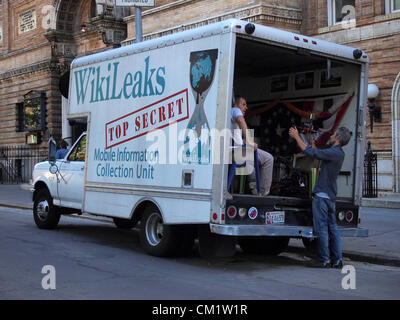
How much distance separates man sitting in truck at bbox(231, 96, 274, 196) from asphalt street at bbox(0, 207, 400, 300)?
3.80ft

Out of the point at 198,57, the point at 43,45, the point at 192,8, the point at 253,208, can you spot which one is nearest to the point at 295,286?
the point at 253,208

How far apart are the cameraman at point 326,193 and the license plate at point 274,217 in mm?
478

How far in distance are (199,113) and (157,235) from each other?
218 centimetres

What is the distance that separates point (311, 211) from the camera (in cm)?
903

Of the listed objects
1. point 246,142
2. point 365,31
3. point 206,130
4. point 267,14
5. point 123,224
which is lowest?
point 123,224

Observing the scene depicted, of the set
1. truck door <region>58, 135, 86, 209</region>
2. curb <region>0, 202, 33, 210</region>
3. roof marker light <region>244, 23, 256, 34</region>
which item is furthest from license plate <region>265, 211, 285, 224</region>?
curb <region>0, 202, 33, 210</region>

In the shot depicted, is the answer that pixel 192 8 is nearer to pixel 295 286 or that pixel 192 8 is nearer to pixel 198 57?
pixel 198 57

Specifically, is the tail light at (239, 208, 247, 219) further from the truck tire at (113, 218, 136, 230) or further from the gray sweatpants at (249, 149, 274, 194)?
the truck tire at (113, 218, 136, 230)

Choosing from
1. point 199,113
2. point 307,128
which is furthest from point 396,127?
point 199,113

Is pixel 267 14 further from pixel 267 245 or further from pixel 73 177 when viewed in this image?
pixel 267 245

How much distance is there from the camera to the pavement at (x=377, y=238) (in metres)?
9.38

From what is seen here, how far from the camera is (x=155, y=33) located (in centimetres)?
2303

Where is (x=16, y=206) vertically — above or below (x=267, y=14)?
below

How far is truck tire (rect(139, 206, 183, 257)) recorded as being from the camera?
29.1 feet
